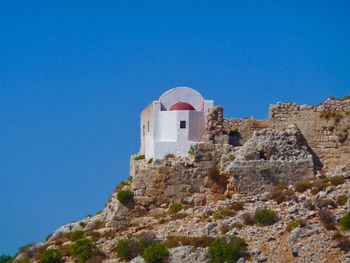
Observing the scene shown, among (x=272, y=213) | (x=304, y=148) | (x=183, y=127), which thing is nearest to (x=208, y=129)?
(x=183, y=127)

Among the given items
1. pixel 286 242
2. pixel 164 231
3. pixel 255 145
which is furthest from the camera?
pixel 255 145

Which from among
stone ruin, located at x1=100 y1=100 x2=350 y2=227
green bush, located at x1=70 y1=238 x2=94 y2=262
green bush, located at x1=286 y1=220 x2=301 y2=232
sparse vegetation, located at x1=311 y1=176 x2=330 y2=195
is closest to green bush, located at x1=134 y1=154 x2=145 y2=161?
stone ruin, located at x1=100 y1=100 x2=350 y2=227

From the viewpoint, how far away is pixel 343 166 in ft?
128

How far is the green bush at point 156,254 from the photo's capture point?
34438mm

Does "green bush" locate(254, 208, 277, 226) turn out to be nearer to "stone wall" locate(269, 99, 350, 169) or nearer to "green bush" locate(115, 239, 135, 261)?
"green bush" locate(115, 239, 135, 261)

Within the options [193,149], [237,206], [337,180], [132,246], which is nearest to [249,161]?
[237,206]

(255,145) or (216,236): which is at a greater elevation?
(255,145)

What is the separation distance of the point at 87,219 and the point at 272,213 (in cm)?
833

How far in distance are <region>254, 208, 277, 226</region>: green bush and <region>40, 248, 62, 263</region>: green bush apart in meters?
6.89

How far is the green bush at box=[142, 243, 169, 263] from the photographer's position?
34.4 meters

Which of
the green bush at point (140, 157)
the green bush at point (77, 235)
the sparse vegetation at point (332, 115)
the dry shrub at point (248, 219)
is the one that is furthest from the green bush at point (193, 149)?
the green bush at point (77, 235)

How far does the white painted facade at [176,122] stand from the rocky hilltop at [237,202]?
475mm

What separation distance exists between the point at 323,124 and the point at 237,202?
5049 mm

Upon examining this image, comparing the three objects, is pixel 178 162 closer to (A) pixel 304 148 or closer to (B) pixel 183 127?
(B) pixel 183 127
